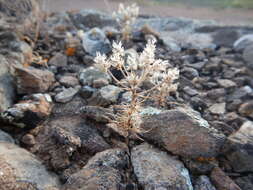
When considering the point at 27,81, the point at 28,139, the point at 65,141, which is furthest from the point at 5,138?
the point at 27,81

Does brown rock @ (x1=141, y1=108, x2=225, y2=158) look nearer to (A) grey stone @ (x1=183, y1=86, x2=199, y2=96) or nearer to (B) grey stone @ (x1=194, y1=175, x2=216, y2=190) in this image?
(B) grey stone @ (x1=194, y1=175, x2=216, y2=190)

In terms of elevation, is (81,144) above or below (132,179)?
above

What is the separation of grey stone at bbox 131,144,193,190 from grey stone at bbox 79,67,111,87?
1292mm

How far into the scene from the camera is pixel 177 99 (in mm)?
3385

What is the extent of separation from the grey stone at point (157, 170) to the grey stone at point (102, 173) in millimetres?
141

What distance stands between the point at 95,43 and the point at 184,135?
2731mm

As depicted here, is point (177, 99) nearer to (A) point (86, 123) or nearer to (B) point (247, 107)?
(B) point (247, 107)

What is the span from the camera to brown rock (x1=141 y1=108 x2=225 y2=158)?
7.98 ft

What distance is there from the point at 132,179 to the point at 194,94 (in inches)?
73.1

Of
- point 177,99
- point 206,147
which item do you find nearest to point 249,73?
point 177,99

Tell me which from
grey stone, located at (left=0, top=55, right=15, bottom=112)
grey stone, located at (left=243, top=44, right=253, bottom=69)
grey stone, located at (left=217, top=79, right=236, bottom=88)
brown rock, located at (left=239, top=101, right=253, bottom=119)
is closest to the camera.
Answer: grey stone, located at (left=0, top=55, right=15, bottom=112)

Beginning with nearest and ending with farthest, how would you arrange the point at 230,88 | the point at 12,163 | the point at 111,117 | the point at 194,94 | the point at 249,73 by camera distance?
the point at 12,163, the point at 111,117, the point at 194,94, the point at 230,88, the point at 249,73

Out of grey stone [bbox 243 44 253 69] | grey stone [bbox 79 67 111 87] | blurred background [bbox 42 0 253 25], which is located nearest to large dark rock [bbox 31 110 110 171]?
grey stone [bbox 79 67 111 87]

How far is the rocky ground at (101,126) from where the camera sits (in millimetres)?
2227
